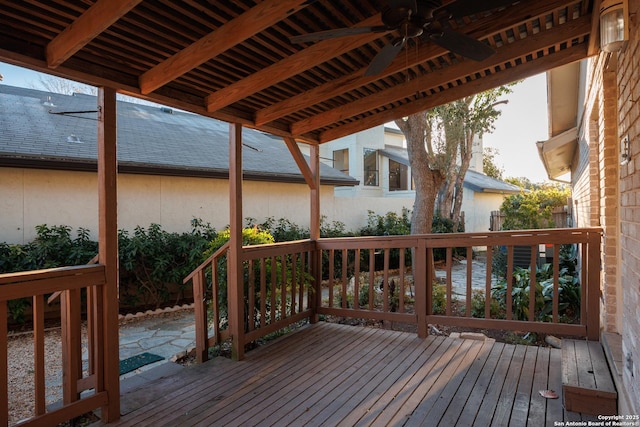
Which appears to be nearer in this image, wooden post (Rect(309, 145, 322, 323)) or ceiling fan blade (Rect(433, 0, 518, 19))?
ceiling fan blade (Rect(433, 0, 518, 19))

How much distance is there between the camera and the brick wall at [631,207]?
188cm

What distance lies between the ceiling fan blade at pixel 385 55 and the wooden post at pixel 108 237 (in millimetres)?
1835

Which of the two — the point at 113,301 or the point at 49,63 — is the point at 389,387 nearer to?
the point at 113,301

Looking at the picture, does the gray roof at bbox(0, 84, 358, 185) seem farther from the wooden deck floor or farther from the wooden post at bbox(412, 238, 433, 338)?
the wooden deck floor

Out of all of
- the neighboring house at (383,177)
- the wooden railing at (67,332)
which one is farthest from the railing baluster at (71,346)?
the neighboring house at (383,177)

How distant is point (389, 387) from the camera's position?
9.87 feet

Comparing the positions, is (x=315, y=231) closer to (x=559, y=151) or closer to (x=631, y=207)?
(x=631, y=207)

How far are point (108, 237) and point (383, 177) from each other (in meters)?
14.9

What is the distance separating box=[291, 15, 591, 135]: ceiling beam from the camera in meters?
3.06

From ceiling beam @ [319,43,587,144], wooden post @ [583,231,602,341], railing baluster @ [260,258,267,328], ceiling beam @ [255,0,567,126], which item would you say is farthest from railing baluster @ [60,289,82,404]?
wooden post @ [583,231,602,341]

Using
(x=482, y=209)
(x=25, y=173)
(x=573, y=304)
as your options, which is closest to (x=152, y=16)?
(x=25, y=173)

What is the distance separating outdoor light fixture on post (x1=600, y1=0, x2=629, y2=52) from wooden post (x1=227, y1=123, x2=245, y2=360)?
286 cm

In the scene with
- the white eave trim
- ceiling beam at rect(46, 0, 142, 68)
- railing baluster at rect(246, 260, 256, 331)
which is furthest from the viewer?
the white eave trim

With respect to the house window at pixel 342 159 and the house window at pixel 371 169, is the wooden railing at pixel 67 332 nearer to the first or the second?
the house window at pixel 371 169
